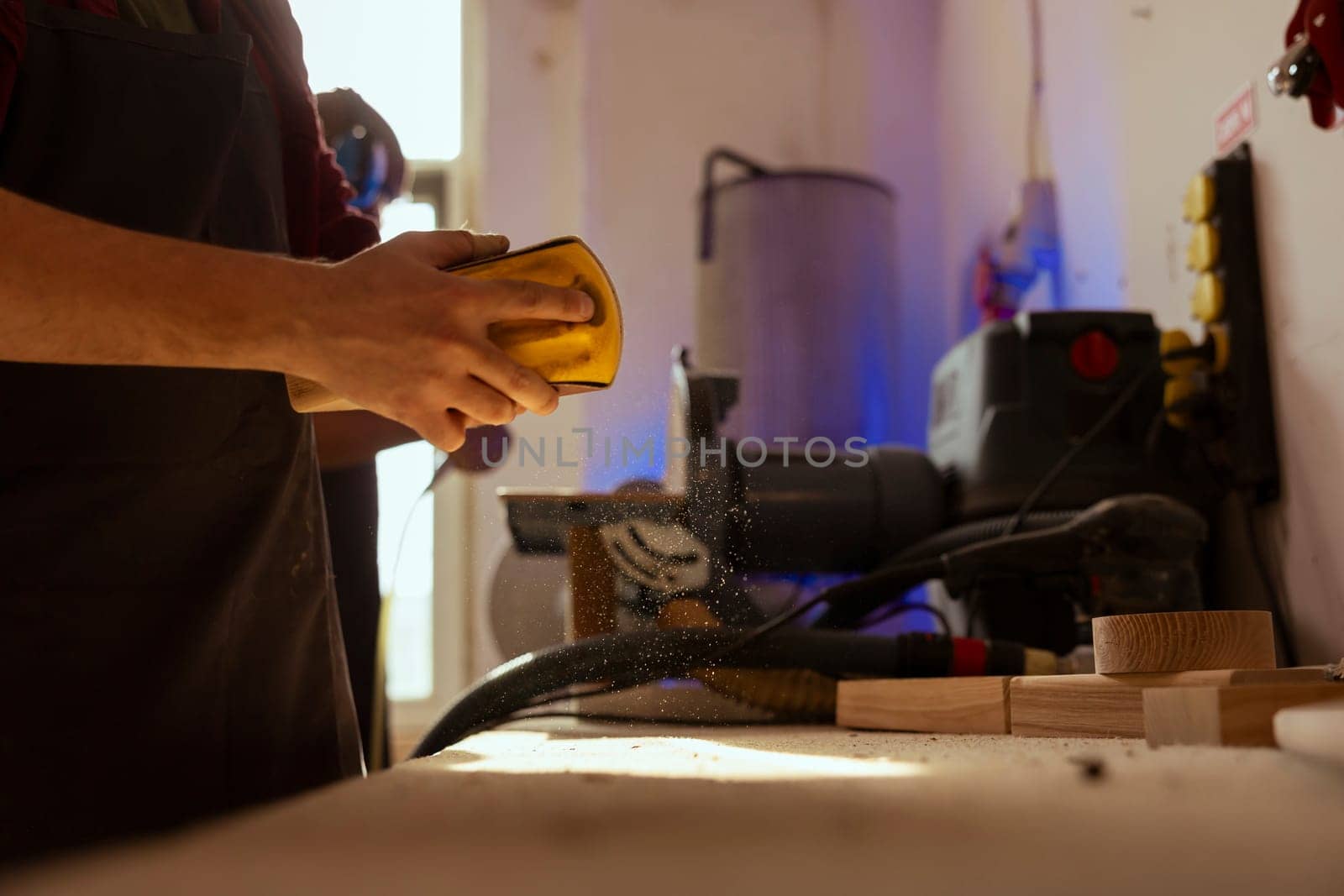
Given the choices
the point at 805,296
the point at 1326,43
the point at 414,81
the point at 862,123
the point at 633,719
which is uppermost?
the point at 414,81

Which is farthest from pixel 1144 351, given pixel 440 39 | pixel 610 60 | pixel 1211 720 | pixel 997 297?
pixel 440 39

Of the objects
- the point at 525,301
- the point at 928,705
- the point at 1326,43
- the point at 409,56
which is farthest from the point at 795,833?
the point at 409,56

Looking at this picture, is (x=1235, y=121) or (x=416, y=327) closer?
(x=416, y=327)

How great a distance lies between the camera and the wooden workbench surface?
0.80ft

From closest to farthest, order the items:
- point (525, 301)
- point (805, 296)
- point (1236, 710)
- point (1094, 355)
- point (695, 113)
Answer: point (1236, 710)
point (525, 301)
point (1094, 355)
point (805, 296)
point (695, 113)

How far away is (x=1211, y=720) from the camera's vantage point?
0.43m

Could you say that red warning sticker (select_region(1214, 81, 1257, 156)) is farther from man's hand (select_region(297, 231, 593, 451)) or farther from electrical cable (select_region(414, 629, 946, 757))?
man's hand (select_region(297, 231, 593, 451))

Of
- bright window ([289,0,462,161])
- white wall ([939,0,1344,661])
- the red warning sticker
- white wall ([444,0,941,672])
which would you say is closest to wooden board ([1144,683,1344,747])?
white wall ([939,0,1344,661])

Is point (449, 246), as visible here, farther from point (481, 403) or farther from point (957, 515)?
point (957, 515)

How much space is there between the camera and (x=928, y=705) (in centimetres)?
72

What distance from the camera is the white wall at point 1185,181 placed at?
92 centimetres

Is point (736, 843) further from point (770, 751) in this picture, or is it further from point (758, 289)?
point (758, 289)

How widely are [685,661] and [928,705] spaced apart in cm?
17

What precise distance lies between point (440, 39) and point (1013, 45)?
54.2 inches
